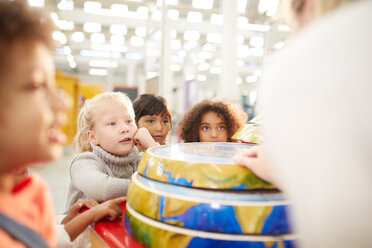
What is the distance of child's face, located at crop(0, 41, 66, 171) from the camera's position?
29 centimetres

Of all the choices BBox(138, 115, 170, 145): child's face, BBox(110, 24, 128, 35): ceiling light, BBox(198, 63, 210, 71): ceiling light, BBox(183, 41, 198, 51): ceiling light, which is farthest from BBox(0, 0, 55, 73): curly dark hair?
BBox(198, 63, 210, 71): ceiling light

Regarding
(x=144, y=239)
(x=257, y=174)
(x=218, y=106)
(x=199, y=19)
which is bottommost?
(x=144, y=239)

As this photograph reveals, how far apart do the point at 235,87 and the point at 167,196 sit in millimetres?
3283

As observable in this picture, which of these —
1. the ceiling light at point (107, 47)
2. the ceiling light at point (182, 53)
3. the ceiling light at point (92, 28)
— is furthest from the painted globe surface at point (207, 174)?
the ceiling light at point (182, 53)

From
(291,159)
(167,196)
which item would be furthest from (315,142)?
(167,196)

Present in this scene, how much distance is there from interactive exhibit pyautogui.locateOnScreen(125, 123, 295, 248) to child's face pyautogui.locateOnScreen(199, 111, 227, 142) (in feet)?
2.50

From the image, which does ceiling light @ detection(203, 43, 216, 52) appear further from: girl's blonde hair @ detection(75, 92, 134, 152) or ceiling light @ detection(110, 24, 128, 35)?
girl's blonde hair @ detection(75, 92, 134, 152)

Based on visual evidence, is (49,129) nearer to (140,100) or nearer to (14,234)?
(14,234)

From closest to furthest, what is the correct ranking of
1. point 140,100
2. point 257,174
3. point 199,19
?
1. point 257,174
2. point 140,100
3. point 199,19

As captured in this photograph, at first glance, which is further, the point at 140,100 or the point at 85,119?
the point at 140,100

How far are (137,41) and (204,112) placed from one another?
6.81 metres

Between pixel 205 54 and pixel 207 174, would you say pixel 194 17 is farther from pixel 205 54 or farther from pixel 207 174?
pixel 207 174

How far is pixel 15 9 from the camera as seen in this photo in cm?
30

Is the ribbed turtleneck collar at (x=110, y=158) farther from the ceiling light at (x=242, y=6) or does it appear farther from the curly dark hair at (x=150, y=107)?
the ceiling light at (x=242, y=6)
